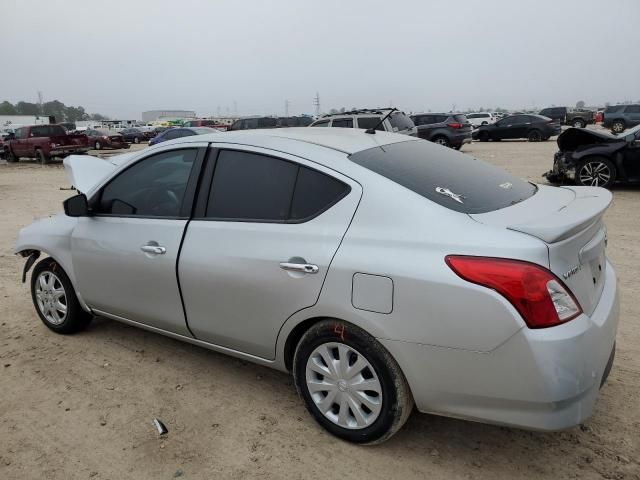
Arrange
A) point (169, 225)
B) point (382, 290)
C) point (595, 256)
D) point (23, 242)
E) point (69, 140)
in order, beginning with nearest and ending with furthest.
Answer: point (382, 290) < point (595, 256) < point (169, 225) < point (23, 242) < point (69, 140)

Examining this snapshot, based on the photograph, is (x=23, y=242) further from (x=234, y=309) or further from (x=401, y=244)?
(x=401, y=244)

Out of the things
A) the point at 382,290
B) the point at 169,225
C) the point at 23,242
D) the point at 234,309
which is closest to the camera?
the point at 382,290

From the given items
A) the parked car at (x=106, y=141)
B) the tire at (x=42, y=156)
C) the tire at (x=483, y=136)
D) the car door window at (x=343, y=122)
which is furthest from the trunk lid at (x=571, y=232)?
the parked car at (x=106, y=141)

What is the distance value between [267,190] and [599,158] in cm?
890

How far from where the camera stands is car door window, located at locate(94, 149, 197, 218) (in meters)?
3.29

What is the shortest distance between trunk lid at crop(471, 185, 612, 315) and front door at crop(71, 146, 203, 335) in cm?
185

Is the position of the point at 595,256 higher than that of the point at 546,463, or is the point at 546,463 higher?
the point at 595,256

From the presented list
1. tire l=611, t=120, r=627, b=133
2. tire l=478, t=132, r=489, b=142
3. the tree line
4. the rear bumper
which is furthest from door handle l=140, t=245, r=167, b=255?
the tree line

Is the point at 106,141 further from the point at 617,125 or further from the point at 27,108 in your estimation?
the point at 27,108

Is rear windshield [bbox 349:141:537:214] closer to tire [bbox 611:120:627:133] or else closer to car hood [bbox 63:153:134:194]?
car hood [bbox 63:153:134:194]

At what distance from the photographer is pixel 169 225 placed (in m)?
3.22

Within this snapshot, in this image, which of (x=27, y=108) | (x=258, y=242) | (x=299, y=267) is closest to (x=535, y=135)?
(x=258, y=242)

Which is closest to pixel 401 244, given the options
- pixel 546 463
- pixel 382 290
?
pixel 382 290

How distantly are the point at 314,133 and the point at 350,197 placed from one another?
852 mm
